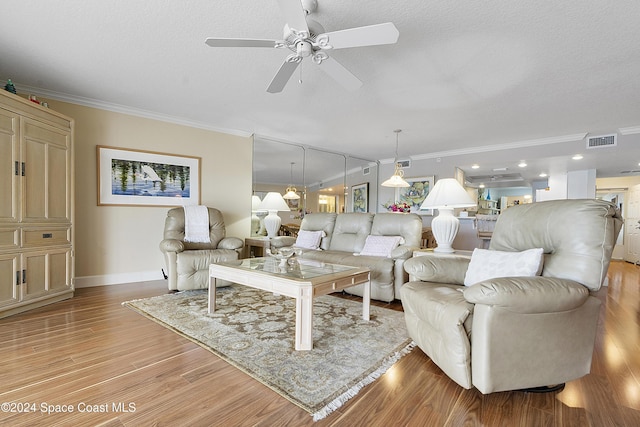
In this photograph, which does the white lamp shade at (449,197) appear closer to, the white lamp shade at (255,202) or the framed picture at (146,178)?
the white lamp shade at (255,202)

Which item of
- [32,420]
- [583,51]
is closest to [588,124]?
[583,51]

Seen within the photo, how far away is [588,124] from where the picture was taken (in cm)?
432

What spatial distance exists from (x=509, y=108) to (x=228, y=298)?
4128 millimetres

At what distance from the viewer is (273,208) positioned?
5309 millimetres

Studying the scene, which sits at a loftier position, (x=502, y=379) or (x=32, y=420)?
(x=502, y=379)

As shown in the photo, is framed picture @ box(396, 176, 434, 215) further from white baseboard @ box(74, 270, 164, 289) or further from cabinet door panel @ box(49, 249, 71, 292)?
cabinet door panel @ box(49, 249, 71, 292)

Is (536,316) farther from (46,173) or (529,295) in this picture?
(46,173)

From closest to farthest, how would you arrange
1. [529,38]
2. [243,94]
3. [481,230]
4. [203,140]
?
[529,38]
[243,94]
[203,140]
[481,230]

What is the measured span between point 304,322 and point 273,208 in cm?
341

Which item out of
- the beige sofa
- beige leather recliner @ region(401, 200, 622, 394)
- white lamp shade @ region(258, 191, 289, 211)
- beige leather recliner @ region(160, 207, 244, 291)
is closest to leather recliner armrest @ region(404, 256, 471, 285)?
beige leather recliner @ region(401, 200, 622, 394)

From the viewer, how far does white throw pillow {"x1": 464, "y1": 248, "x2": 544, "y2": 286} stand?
5.76ft

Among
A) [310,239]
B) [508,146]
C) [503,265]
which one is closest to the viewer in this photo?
[503,265]

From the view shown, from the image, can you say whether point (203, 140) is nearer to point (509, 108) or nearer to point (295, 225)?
point (295, 225)

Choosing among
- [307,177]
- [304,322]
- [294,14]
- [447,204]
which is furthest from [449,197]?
[307,177]
